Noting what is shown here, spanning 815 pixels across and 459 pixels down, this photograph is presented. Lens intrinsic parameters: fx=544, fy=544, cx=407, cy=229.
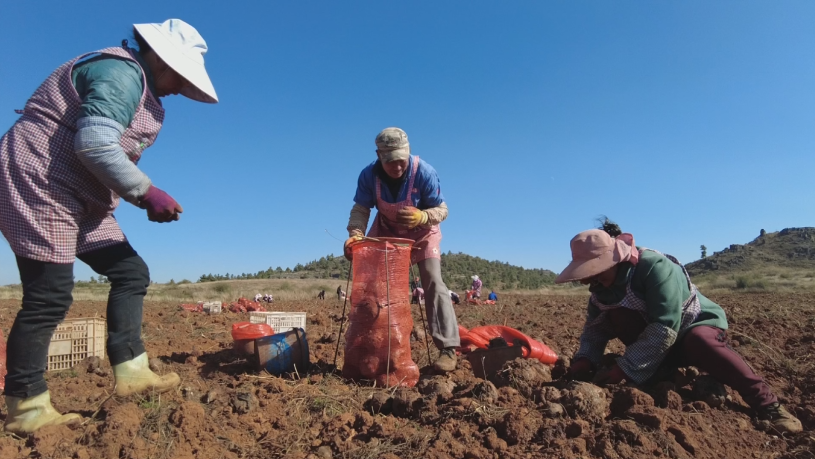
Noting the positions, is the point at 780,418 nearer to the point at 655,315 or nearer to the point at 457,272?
the point at 655,315

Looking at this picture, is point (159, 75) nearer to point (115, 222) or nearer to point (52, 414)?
point (115, 222)

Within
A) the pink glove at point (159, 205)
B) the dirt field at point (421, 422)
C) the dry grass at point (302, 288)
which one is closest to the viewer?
the dirt field at point (421, 422)

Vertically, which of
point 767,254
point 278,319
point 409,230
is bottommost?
point 278,319

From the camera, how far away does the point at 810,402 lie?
298 cm

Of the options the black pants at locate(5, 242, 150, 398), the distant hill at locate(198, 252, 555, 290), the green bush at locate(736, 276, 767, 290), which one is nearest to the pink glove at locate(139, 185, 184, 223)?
the black pants at locate(5, 242, 150, 398)

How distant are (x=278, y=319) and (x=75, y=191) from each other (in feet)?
10.6

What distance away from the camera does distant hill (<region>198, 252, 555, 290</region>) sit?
1406 inches

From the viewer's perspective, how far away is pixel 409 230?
4156 millimetres

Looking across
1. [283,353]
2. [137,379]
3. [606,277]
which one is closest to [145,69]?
[137,379]

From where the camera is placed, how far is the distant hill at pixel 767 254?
103 feet

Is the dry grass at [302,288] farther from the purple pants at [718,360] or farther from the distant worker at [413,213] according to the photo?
the purple pants at [718,360]

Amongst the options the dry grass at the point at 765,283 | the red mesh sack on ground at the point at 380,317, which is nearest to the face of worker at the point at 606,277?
the red mesh sack on ground at the point at 380,317

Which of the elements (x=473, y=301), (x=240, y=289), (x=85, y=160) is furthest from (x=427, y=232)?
(x=240, y=289)

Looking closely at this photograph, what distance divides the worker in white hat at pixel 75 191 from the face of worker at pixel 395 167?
1.52m
